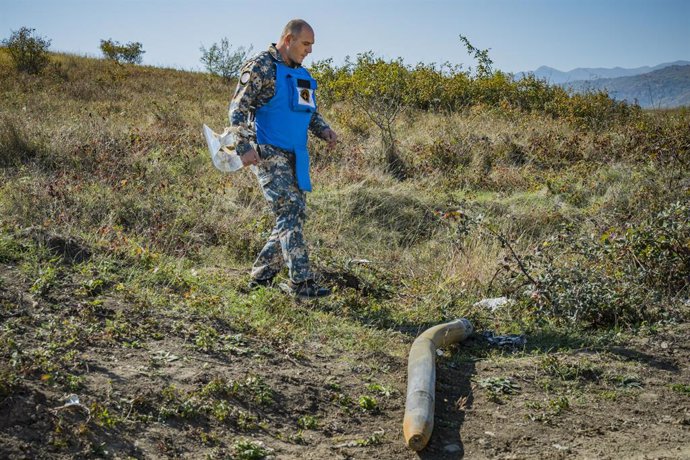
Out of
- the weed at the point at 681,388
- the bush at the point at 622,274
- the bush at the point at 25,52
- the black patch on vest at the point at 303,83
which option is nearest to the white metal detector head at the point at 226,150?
the black patch on vest at the point at 303,83

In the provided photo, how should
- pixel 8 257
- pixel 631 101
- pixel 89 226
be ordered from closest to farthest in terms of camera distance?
pixel 8 257, pixel 89 226, pixel 631 101

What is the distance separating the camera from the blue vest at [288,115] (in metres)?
5.17

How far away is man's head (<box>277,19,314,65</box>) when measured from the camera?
509 cm

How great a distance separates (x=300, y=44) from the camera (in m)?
5.12

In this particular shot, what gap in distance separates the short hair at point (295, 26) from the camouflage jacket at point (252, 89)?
206 mm

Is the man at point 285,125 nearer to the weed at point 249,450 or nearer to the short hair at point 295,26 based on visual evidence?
the short hair at point 295,26

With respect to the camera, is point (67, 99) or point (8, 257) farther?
point (67, 99)

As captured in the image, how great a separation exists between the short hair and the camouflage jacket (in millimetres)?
206

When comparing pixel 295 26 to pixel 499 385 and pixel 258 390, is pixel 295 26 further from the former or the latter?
pixel 499 385

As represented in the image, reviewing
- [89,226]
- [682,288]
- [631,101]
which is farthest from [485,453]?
[631,101]

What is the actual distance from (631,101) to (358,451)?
1525cm

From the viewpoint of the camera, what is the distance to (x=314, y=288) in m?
5.36

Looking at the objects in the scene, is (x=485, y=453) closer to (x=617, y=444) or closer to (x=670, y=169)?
A: (x=617, y=444)

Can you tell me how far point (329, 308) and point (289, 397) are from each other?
1.64 meters
